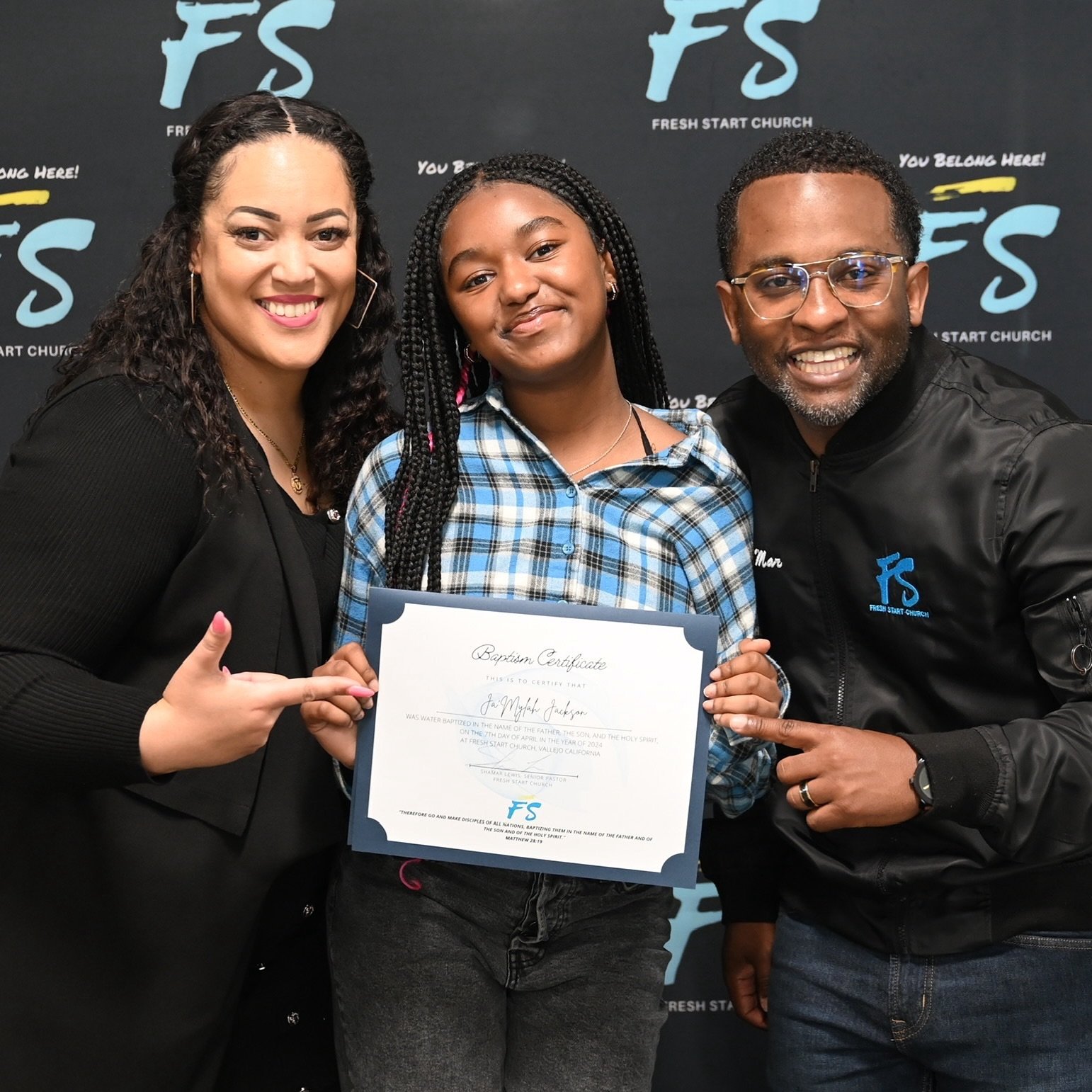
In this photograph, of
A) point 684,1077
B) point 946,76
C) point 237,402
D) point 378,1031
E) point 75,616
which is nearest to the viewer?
point 75,616

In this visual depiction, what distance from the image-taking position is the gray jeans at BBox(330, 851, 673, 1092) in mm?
1496

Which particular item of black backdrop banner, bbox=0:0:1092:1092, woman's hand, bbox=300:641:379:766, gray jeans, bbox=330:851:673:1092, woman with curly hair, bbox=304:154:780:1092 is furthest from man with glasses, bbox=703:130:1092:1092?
black backdrop banner, bbox=0:0:1092:1092

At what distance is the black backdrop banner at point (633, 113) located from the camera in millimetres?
2621

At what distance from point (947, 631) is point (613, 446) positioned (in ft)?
1.83

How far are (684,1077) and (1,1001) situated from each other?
75.5 inches

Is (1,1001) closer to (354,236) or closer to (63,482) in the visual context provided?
(63,482)

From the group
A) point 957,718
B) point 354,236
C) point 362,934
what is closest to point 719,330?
point 354,236

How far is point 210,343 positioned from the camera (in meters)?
1.75

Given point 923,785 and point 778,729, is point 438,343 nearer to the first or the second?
point 778,729

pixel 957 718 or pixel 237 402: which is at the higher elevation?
pixel 237 402

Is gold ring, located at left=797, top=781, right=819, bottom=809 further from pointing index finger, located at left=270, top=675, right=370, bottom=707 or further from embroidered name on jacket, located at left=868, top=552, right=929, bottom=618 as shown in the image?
pointing index finger, located at left=270, top=675, right=370, bottom=707

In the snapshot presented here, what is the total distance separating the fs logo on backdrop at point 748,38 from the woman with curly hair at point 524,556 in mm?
1076

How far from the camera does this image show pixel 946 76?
8.60 feet

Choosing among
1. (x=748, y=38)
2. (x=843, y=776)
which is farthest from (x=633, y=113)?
(x=843, y=776)
